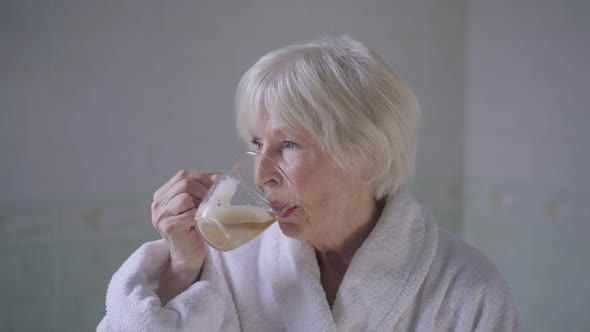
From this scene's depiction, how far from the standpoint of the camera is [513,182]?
6.99 ft

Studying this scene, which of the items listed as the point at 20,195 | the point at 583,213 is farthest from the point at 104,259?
the point at 583,213

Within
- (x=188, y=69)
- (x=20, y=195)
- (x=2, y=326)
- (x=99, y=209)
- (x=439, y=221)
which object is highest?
(x=188, y=69)

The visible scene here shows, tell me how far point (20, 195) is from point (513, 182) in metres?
1.76

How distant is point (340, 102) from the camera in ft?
3.51

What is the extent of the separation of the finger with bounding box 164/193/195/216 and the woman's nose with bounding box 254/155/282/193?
157mm

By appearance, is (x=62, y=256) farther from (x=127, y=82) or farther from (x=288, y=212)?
(x=288, y=212)

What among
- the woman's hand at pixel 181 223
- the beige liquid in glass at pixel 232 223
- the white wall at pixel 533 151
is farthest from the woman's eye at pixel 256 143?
the white wall at pixel 533 151

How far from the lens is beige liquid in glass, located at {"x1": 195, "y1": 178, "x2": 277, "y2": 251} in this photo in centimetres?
91

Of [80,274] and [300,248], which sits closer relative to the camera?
[300,248]

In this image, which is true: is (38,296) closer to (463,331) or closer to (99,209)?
(99,209)

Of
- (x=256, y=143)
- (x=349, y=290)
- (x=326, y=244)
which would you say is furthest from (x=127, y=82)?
(x=349, y=290)

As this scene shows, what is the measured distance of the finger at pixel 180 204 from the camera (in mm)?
1010

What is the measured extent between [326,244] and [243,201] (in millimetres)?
333

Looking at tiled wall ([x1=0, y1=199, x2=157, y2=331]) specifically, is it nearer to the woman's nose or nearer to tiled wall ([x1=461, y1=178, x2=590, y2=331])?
the woman's nose
